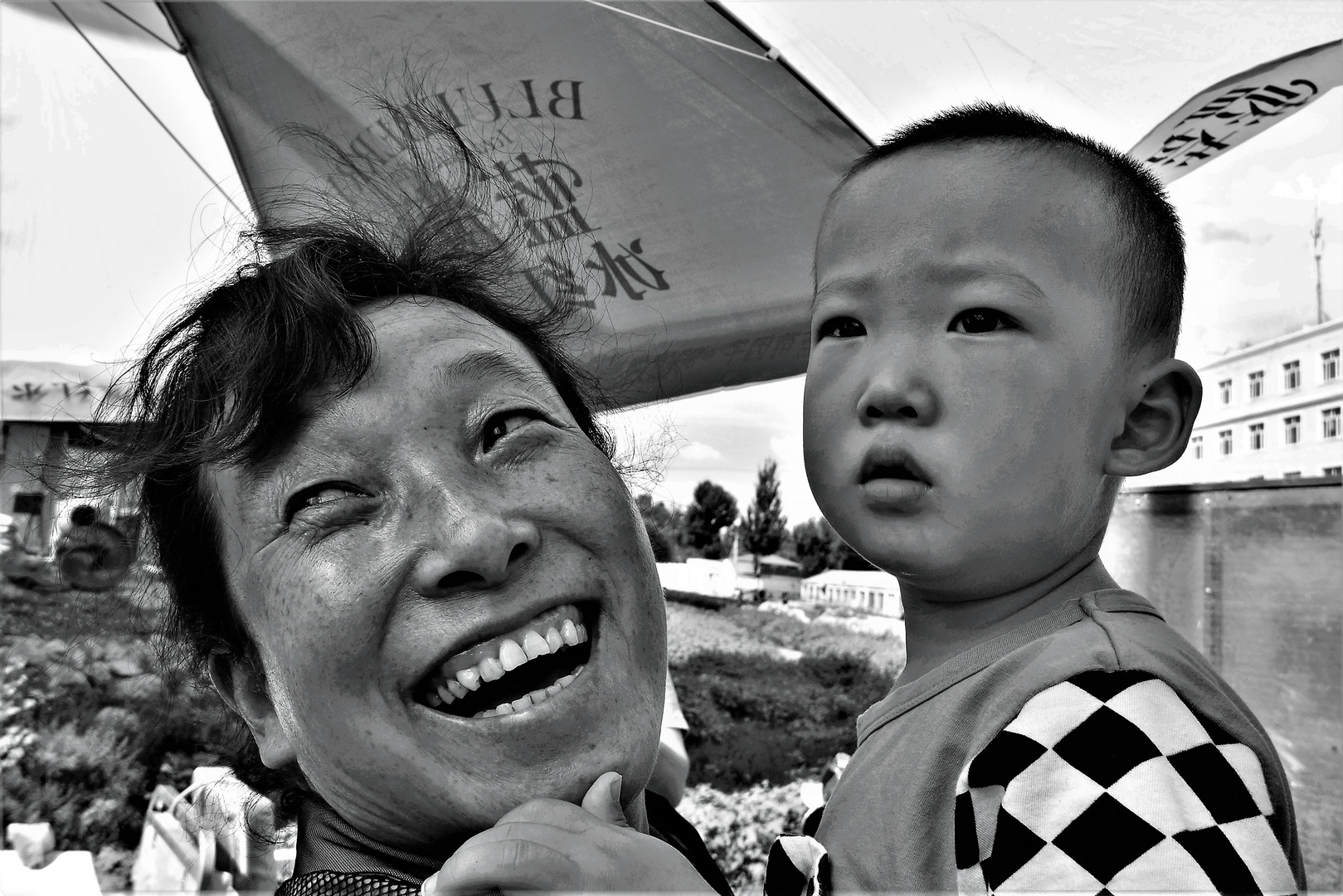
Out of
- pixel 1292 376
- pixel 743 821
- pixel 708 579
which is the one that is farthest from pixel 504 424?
pixel 708 579

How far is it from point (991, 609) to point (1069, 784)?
1.12ft

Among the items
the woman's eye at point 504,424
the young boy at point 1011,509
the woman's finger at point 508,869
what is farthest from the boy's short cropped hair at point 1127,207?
the woman's finger at point 508,869

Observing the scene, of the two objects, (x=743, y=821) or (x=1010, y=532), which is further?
(x=743, y=821)

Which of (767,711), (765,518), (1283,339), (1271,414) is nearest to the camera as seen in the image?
(1283,339)

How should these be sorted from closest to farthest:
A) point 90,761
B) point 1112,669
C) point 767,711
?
point 1112,669 < point 90,761 < point 767,711

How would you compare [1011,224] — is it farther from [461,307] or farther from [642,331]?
[642,331]

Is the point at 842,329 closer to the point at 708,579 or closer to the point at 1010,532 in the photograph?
the point at 1010,532

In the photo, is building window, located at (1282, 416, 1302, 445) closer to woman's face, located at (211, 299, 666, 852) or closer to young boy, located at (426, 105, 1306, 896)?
young boy, located at (426, 105, 1306, 896)

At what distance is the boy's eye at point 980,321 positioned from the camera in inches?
43.5

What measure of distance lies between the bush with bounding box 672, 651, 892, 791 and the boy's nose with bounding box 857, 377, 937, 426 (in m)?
4.27

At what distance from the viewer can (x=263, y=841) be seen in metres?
1.38

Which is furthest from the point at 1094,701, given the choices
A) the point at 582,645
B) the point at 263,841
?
the point at 263,841

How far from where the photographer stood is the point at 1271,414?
13.5 ft

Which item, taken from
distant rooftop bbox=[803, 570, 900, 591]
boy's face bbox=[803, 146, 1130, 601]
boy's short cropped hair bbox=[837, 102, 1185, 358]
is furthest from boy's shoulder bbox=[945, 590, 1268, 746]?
distant rooftop bbox=[803, 570, 900, 591]
